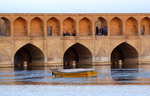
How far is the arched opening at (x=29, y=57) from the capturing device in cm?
4972

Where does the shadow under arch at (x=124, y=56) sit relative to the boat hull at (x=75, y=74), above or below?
above

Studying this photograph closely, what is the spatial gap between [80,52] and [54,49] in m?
3.55

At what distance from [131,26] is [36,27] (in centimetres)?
869

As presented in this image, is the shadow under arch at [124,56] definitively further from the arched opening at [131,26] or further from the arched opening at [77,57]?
the arched opening at [77,57]

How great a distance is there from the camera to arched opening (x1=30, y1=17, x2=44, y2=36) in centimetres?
5084

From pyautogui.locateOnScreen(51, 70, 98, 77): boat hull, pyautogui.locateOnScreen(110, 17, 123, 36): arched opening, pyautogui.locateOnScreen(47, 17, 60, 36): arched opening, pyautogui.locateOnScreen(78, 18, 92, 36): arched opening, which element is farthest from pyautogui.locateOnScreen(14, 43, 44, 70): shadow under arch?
pyautogui.locateOnScreen(51, 70, 98, 77): boat hull

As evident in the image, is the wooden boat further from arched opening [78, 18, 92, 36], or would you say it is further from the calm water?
arched opening [78, 18, 92, 36]

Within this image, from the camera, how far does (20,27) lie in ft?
166

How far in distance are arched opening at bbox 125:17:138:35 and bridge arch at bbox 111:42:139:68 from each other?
1.58 metres

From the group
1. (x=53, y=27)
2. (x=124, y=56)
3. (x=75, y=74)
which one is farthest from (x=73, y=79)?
(x=124, y=56)

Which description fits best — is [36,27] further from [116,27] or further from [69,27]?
[116,27]

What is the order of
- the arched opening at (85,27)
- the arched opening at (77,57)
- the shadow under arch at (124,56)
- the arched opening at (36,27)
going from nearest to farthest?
1. the arched opening at (77,57)
2. the arched opening at (36,27)
3. the shadow under arch at (124,56)
4. the arched opening at (85,27)

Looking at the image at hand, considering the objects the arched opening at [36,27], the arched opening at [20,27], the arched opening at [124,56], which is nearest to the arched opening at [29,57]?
the arched opening at [20,27]

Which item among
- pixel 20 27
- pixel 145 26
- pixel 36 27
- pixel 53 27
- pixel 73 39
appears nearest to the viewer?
pixel 73 39
